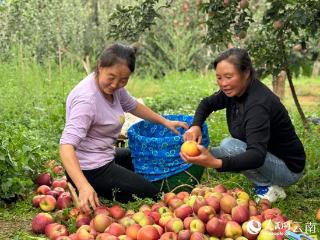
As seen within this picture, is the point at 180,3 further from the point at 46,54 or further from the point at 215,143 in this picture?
the point at 215,143

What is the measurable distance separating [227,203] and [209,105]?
1.03 meters

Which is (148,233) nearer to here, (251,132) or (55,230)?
(55,230)

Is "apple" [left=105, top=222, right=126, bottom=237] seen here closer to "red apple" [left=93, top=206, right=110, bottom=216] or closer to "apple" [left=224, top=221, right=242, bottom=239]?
"red apple" [left=93, top=206, right=110, bottom=216]

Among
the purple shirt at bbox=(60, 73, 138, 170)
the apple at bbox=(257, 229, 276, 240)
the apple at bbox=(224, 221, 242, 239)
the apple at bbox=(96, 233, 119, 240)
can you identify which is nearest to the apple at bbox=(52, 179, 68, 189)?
the purple shirt at bbox=(60, 73, 138, 170)

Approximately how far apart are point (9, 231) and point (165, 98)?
4.58 meters

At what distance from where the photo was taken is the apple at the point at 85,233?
8.89 feet

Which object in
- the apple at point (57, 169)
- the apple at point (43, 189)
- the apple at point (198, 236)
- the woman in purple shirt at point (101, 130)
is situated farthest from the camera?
the apple at point (57, 169)

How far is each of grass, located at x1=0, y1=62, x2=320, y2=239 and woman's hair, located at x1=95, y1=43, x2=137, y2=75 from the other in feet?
2.98

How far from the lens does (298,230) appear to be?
2.70m

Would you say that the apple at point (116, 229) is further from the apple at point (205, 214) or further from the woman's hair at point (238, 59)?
the woman's hair at point (238, 59)

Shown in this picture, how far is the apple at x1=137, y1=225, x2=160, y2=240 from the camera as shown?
2.60 meters

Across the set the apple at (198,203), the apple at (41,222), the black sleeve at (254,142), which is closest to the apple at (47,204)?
the apple at (41,222)

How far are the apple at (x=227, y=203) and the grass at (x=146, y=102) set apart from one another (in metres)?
0.53

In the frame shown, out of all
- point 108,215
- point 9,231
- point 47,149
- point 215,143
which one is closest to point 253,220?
point 108,215
